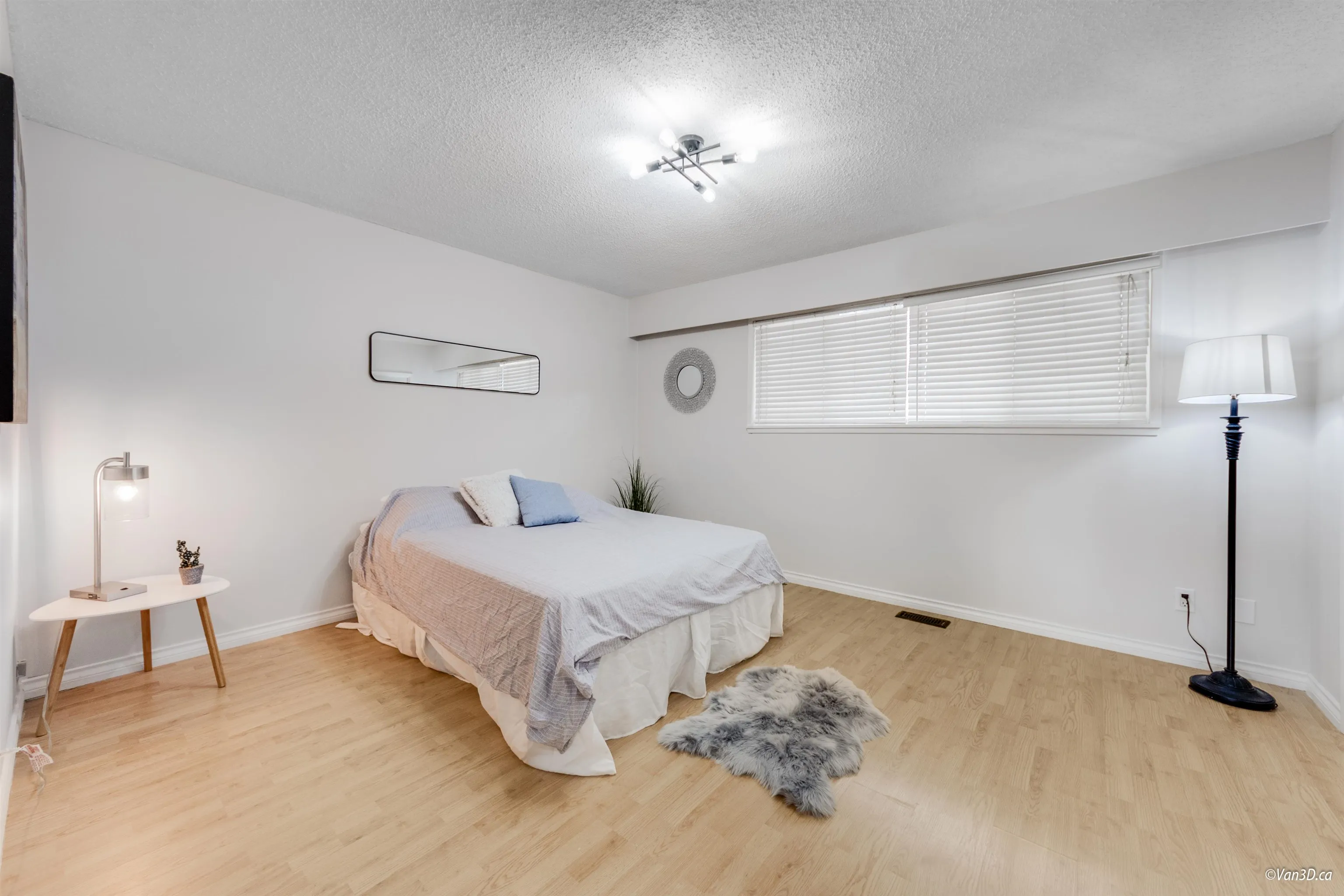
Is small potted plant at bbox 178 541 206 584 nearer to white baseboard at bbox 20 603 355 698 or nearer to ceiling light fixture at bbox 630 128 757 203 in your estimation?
white baseboard at bbox 20 603 355 698

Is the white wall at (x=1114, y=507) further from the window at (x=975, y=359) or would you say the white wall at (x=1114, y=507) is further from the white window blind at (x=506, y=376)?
the white window blind at (x=506, y=376)

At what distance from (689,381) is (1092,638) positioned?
3.35 m

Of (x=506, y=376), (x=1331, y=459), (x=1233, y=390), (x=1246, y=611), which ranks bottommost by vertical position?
(x=1246, y=611)

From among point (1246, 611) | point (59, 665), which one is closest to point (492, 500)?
point (59, 665)

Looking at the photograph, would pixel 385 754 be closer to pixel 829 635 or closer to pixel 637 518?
pixel 637 518

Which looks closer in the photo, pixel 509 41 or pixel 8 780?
pixel 8 780

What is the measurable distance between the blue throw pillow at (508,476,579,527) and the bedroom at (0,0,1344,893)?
180mm

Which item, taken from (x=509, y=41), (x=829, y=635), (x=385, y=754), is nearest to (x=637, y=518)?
(x=829, y=635)

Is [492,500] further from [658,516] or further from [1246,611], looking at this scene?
[1246,611]

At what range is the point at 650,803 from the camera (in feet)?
5.48

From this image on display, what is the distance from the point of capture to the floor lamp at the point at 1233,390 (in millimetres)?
2178

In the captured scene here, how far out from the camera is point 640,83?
1979 mm

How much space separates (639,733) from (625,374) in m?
3.56

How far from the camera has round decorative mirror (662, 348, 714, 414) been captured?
462 centimetres
